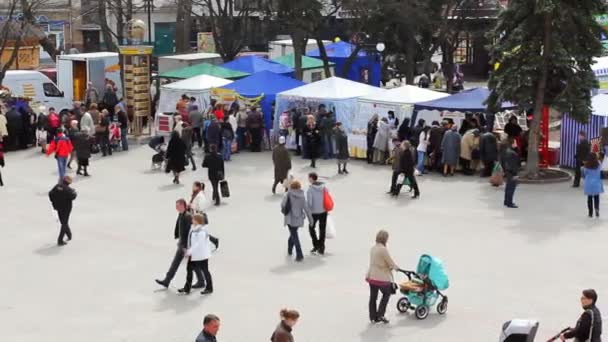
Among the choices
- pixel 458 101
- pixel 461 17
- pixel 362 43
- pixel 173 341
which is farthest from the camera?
pixel 461 17

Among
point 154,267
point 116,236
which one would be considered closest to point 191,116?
point 116,236

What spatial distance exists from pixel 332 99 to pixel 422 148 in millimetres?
3803

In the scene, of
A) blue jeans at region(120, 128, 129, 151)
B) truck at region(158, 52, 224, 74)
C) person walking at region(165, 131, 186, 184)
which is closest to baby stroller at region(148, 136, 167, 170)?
person walking at region(165, 131, 186, 184)

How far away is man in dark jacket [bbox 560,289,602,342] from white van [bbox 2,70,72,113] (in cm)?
2544

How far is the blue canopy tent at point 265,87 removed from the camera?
30.2 m

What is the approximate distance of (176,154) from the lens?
24391 millimetres

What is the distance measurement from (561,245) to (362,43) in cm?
2337

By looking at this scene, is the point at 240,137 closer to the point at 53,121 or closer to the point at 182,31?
the point at 53,121

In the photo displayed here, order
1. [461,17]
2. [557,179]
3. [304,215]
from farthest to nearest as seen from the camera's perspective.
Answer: [461,17], [557,179], [304,215]

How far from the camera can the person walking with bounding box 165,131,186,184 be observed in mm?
24344

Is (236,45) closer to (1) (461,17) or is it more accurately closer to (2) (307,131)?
(1) (461,17)

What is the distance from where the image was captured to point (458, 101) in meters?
26.5

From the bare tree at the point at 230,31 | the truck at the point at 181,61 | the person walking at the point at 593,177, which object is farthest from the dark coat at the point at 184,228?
the bare tree at the point at 230,31

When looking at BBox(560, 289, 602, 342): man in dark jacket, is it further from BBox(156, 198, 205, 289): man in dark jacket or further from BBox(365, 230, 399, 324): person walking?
BBox(156, 198, 205, 289): man in dark jacket
